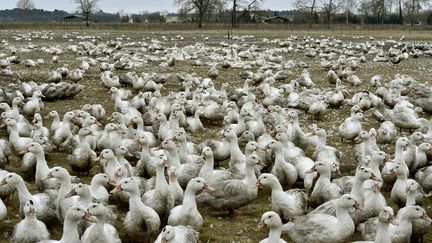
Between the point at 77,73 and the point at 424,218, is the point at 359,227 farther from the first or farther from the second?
the point at 77,73

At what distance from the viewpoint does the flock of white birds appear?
7.56 m

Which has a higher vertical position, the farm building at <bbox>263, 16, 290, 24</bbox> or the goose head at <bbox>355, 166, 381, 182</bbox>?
the farm building at <bbox>263, 16, 290, 24</bbox>

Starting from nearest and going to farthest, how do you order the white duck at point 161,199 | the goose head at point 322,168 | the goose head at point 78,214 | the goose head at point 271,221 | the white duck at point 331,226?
the goose head at point 78,214 → the goose head at point 271,221 → the white duck at point 331,226 → the white duck at point 161,199 → the goose head at point 322,168

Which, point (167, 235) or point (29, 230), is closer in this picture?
point (167, 235)

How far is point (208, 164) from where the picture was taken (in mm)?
9836

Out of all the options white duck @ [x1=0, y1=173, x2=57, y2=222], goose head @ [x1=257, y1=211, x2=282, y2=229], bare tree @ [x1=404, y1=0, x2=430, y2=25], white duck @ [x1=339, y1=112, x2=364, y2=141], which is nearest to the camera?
goose head @ [x1=257, y1=211, x2=282, y2=229]

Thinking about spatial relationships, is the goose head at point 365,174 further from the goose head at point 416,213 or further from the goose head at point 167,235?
the goose head at point 167,235

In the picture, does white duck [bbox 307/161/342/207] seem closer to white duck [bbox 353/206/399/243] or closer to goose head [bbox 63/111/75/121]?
white duck [bbox 353/206/399/243]

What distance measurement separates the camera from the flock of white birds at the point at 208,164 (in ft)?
24.8

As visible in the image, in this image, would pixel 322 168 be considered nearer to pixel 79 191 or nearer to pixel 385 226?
pixel 385 226

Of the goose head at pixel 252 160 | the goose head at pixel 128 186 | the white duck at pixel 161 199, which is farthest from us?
the goose head at pixel 252 160

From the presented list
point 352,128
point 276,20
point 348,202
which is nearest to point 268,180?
point 348,202

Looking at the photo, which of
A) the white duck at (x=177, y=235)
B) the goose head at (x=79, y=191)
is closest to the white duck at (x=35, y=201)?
the goose head at (x=79, y=191)

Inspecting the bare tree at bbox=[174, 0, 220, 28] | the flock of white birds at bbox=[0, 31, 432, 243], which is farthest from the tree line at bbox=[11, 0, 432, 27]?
the flock of white birds at bbox=[0, 31, 432, 243]
